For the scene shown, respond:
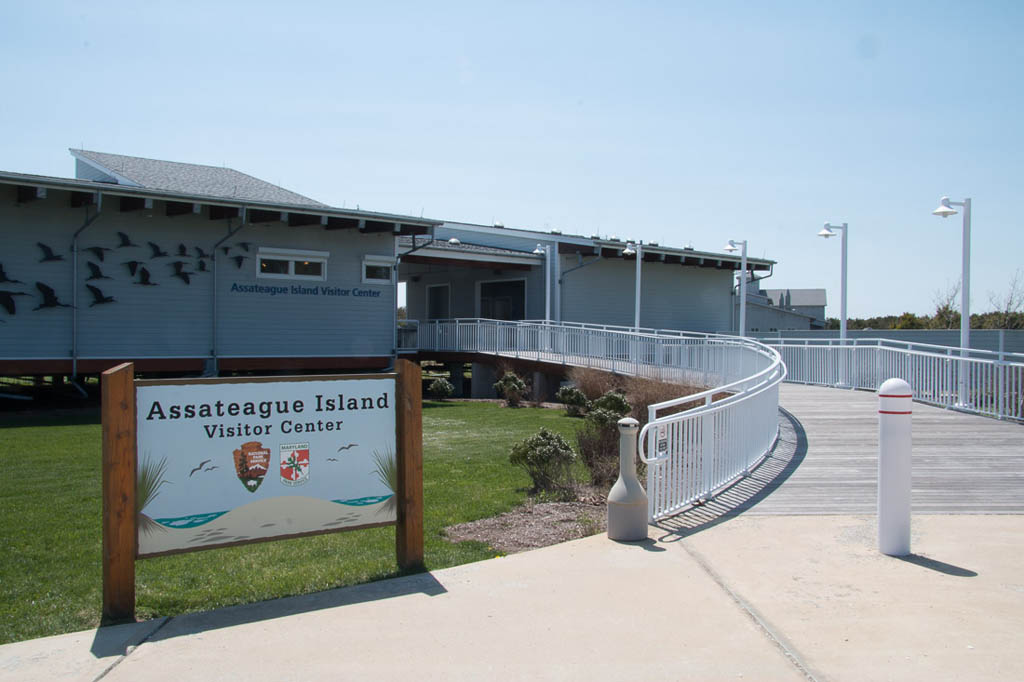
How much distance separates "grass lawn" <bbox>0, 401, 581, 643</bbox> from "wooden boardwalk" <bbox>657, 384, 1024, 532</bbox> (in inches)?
93.5

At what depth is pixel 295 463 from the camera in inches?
219

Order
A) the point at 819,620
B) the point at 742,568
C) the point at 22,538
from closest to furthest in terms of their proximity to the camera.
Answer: the point at 819,620, the point at 742,568, the point at 22,538

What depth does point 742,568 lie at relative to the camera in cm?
569

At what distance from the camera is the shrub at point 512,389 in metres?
19.7

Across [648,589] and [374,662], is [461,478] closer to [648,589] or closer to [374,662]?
[648,589]

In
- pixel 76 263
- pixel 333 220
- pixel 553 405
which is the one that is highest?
pixel 333 220

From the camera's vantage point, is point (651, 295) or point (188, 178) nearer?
point (188, 178)

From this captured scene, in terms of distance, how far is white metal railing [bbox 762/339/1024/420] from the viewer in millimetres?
13633

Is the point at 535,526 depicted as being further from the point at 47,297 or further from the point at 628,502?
the point at 47,297

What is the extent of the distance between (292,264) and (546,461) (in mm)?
14105

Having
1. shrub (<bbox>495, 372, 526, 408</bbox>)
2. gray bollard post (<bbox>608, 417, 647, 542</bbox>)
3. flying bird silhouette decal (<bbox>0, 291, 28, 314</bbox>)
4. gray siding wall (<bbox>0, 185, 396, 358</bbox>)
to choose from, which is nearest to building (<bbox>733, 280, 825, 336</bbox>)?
shrub (<bbox>495, 372, 526, 408</bbox>)

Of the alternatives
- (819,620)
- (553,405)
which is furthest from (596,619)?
(553,405)

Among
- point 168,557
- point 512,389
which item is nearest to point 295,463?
point 168,557

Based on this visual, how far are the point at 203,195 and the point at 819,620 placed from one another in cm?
1710
